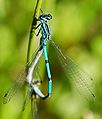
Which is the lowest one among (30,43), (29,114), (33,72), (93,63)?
(93,63)

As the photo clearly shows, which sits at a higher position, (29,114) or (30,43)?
(30,43)

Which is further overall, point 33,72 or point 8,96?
point 8,96

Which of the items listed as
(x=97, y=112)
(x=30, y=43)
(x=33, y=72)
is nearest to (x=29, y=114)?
(x=33, y=72)

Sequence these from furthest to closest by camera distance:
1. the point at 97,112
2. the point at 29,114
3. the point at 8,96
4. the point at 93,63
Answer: the point at 93,63 → the point at 97,112 → the point at 8,96 → the point at 29,114

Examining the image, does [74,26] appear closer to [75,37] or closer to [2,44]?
[75,37]

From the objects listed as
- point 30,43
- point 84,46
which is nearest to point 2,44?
point 84,46

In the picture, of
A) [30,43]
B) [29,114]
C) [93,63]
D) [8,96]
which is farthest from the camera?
[93,63]

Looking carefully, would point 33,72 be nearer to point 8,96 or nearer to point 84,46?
point 8,96
